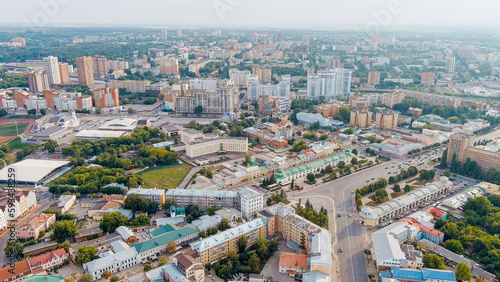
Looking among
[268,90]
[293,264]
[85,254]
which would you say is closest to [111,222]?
[85,254]

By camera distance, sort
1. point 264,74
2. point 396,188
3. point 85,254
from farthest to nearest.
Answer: point 264,74, point 396,188, point 85,254

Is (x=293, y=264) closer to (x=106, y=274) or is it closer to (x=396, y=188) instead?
(x=106, y=274)

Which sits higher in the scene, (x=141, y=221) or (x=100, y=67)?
(x=100, y=67)

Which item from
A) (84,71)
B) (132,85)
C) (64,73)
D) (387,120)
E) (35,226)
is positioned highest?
(84,71)

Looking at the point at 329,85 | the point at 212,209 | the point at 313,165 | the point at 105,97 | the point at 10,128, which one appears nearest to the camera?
the point at 212,209

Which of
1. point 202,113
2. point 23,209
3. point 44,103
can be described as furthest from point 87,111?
point 23,209

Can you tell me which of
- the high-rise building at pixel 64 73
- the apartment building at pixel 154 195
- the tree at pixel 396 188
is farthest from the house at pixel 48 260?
the high-rise building at pixel 64 73

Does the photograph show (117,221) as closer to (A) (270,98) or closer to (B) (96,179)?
(B) (96,179)

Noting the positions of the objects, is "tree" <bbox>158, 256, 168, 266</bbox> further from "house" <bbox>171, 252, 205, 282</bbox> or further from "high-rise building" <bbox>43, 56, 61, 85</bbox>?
"high-rise building" <bbox>43, 56, 61, 85</bbox>
